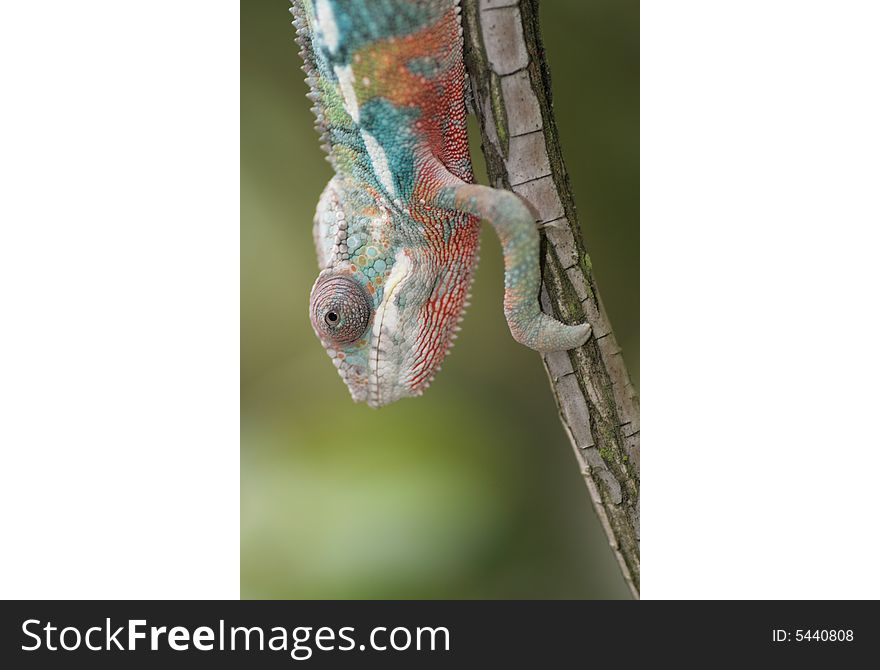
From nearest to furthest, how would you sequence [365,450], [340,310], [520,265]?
1. [520,265]
2. [340,310]
3. [365,450]

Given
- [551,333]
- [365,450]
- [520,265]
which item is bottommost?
[365,450]

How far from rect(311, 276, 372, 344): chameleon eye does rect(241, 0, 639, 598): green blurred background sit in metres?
0.68

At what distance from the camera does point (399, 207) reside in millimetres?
1738

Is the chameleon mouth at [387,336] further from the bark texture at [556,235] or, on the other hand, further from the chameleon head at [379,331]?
the bark texture at [556,235]

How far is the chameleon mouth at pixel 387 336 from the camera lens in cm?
170

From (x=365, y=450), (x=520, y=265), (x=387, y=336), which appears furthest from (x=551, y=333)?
(x=365, y=450)

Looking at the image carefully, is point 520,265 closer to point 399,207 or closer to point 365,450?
point 399,207

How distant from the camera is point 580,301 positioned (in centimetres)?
159

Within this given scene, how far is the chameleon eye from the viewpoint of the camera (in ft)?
5.49

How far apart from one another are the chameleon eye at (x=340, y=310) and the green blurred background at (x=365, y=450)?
2.23 feet

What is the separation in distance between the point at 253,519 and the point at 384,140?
4.64 ft

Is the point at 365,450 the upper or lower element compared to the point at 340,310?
lower

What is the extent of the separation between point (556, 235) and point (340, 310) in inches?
19.8

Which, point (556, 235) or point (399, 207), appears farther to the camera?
point (399, 207)
